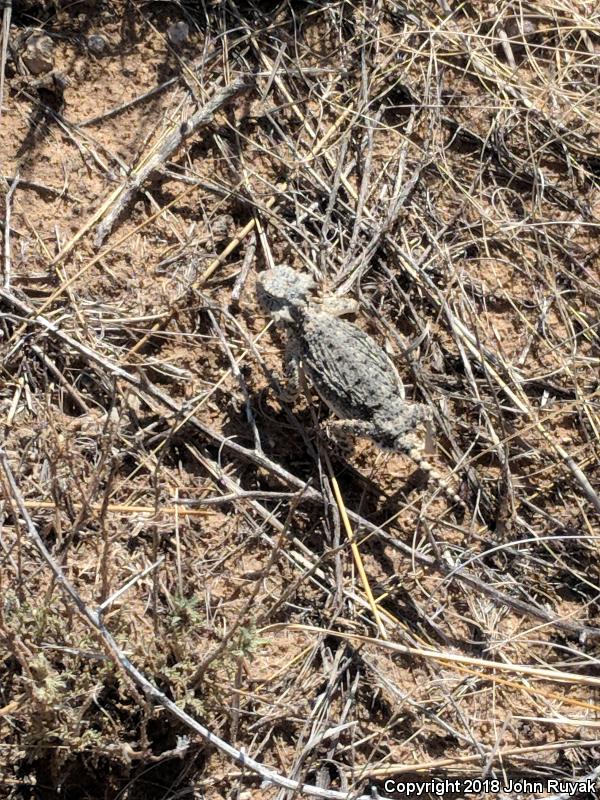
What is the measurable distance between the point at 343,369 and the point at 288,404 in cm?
40

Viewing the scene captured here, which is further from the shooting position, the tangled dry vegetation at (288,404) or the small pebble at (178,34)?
the small pebble at (178,34)

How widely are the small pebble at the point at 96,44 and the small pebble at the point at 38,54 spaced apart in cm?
19

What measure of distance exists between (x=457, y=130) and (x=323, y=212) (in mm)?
824

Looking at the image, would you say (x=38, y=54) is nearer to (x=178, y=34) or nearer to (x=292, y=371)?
(x=178, y=34)

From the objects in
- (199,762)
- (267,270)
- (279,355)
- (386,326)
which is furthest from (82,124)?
(199,762)

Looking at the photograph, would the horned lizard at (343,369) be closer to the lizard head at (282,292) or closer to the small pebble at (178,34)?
the lizard head at (282,292)

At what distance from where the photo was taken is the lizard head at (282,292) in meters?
3.67

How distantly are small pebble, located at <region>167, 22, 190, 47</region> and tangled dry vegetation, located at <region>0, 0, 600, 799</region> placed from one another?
2 centimetres

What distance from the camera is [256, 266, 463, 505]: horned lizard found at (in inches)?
139

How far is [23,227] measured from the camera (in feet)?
13.1

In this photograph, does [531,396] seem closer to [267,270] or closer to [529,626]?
[529,626]

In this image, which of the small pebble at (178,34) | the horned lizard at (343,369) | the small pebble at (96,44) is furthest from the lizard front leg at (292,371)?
the small pebble at (96,44)

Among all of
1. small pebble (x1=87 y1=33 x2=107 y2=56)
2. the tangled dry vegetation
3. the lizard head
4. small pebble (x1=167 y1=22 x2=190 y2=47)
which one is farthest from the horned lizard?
small pebble (x1=87 y1=33 x2=107 y2=56)

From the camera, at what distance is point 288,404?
12.7 feet
